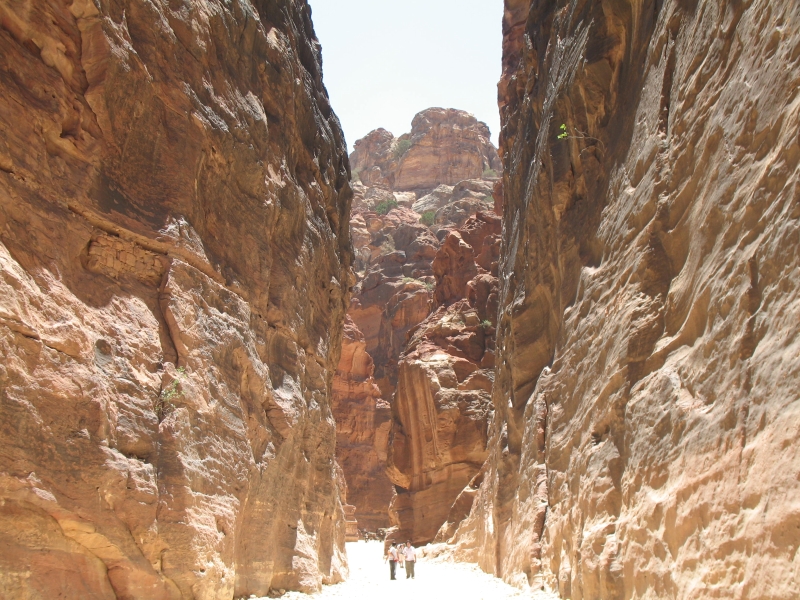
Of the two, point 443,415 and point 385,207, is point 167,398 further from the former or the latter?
point 385,207

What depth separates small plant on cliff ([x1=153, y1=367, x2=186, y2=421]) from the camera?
336 inches

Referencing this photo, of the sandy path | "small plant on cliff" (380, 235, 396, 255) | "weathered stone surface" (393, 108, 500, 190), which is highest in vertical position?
"weathered stone surface" (393, 108, 500, 190)

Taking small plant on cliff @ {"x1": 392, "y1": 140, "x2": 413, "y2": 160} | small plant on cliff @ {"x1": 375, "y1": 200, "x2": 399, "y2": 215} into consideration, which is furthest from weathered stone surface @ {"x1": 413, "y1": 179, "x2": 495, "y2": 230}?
small plant on cliff @ {"x1": 392, "y1": 140, "x2": 413, "y2": 160}

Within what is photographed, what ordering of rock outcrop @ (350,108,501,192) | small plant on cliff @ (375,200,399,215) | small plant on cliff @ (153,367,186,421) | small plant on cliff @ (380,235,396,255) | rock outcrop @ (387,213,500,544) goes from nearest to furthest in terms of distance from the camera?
small plant on cliff @ (153,367,186,421) < rock outcrop @ (387,213,500,544) < small plant on cliff @ (380,235,396,255) < small plant on cliff @ (375,200,399,215) < rock outcrop @ (350,108,501,192)

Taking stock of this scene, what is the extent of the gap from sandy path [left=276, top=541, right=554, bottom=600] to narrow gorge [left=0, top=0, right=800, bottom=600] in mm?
455

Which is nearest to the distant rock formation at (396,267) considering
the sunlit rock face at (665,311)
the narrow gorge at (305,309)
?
the narrow gorge at (305,309)

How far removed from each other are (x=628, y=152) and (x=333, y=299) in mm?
9561

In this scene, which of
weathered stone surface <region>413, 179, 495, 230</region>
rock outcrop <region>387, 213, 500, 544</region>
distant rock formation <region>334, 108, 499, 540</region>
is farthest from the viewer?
weathered stone surface <region>413, 179, 495, 230</region>

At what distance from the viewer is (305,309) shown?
14.4m

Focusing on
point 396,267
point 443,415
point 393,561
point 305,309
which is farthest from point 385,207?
point 305,309

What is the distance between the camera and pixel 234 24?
1238cm

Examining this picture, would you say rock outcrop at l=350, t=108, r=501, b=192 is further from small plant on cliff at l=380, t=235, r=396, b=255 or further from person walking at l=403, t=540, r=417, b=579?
person walking at l=403, t=540, r=417, b=579

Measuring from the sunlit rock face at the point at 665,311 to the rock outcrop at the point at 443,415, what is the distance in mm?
12038

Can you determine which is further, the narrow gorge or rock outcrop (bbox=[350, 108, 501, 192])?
rock outcrop (bbox=[350, 108, 501, 192])
